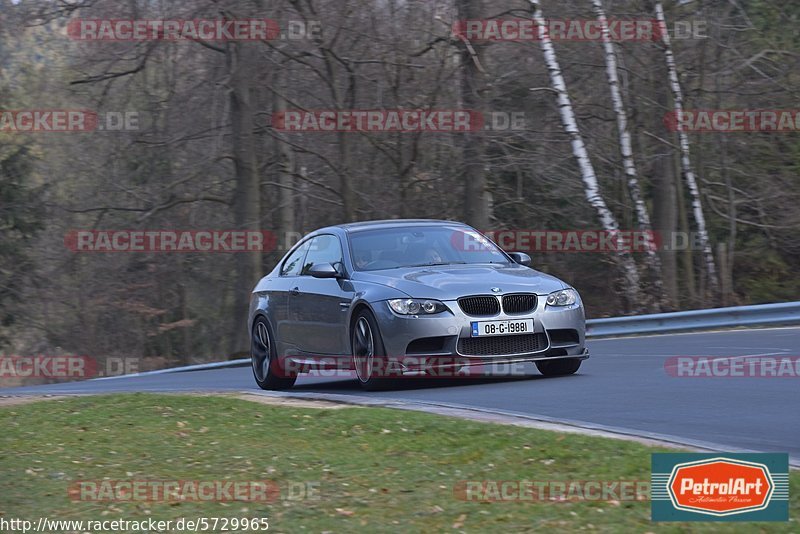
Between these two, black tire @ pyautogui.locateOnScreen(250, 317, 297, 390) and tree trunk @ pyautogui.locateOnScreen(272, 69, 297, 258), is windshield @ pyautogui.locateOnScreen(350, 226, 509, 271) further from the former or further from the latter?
tree trunk @ pyautogui.locateOnScreen(272, 69, 297, 258)

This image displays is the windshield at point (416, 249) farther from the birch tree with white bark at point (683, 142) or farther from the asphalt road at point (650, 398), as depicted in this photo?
the birch tree with white bark at point (683, 142)

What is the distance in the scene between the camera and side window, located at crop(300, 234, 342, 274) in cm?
1275

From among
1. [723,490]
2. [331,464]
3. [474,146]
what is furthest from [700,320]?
[723,490]

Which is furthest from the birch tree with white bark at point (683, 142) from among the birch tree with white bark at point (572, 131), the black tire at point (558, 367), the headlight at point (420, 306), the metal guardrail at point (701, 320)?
the headlight at point (420, 306)

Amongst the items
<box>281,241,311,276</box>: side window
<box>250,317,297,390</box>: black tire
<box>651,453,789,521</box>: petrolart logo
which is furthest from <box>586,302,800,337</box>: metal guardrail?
<box>651,453,789,521</box>: petrolart logo

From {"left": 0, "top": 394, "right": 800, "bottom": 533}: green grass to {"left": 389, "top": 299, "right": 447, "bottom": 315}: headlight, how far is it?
5.24ft

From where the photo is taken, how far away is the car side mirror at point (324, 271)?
1205 centimetres

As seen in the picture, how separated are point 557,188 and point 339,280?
17.7 metres

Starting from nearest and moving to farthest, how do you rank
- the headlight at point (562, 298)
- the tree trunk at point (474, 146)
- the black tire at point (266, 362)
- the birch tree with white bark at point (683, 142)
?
the headlight at point (562, 298) → the black tire at point (266, 362) → the birch tree with white bark at point (683, 142) → the tree trunk at point (474, 146)

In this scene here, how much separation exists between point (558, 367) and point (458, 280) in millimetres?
1612

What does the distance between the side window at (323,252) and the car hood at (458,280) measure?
634mm

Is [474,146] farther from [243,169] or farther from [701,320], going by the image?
[701,320]

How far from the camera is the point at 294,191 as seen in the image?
31531mm

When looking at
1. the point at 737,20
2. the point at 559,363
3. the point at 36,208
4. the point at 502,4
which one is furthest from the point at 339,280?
the point at 36,208
